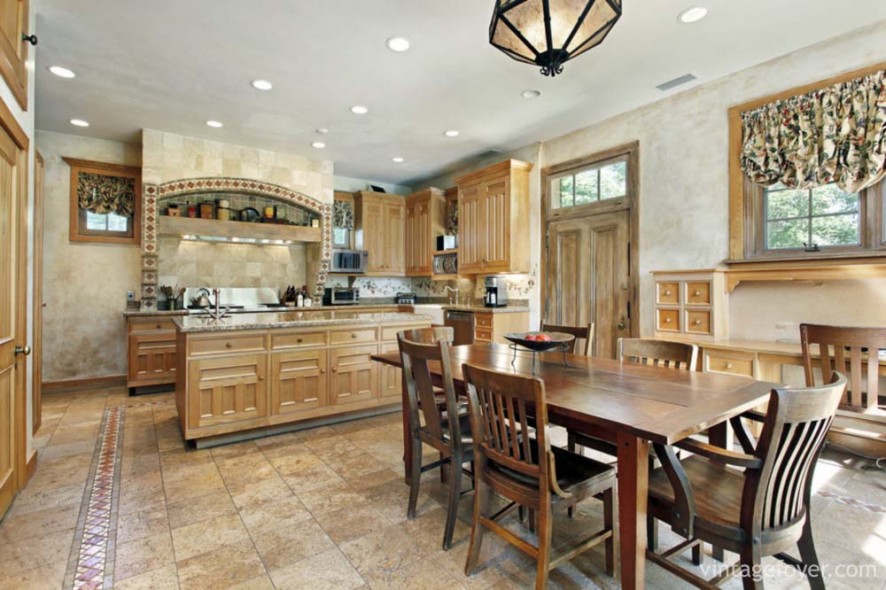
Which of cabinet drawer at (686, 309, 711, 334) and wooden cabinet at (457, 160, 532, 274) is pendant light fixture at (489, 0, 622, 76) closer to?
cabinet drawer at (686, 309, 711, 334)

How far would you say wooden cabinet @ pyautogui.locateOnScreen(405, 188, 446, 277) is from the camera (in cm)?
666

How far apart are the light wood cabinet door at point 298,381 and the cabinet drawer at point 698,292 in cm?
310

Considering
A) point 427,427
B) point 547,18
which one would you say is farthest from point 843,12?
point 427,427

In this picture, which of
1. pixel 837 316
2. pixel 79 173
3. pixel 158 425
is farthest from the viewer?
pixel 79 173

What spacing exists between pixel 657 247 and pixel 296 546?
381cm

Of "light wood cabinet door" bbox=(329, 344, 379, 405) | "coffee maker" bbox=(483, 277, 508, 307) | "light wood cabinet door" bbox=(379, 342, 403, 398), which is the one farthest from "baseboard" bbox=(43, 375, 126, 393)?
"coffee maker" bbox=(483, 277, 508, 307)

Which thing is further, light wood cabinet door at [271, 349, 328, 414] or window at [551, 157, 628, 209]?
window at [551, 157, 628, 209]

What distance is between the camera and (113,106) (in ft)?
14.1

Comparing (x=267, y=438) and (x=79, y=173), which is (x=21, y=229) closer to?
(x=267, y=438)

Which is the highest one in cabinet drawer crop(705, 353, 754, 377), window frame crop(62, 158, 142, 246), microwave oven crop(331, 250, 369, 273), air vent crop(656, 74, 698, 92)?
air vent crop(656, 74, 698, 92)

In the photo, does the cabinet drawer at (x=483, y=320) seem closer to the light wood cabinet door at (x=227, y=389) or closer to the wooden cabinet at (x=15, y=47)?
the light wood cabinet door at (x=227, y=389)

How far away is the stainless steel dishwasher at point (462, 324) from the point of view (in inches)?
220

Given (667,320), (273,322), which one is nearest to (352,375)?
(273,322)

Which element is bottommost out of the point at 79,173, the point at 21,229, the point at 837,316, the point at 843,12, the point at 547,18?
the point at 837,316
